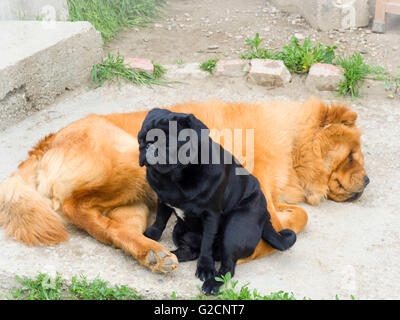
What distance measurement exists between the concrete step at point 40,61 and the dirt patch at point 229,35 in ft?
3.03

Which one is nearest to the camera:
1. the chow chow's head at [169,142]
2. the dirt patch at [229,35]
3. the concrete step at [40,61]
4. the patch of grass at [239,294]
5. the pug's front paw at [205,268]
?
the chow chow's head at [169,142]

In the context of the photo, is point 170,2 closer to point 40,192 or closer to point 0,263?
point 40,192

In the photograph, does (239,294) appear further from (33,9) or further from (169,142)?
(33,9)

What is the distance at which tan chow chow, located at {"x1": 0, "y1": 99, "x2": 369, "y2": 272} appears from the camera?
3.38m

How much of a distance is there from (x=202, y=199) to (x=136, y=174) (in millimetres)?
815

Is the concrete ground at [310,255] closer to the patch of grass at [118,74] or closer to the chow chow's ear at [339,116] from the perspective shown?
the chow chow's ear at [339,116]

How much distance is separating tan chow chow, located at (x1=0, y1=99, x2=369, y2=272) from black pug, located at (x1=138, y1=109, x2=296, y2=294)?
0.71 feet

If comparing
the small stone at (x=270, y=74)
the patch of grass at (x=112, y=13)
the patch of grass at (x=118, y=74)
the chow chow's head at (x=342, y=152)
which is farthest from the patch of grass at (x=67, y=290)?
the patch of grass at (x=112, y=13)

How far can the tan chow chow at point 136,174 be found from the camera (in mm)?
3377

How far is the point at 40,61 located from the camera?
503 centimetres

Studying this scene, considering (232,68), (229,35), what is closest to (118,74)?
(232,68)

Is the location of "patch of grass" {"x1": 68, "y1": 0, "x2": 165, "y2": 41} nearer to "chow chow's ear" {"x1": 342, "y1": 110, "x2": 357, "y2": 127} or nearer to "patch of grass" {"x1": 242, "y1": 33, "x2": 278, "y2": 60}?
"patch of grass" {"x1": 242, "y1": 33, "x2": 278, "y2": 60}

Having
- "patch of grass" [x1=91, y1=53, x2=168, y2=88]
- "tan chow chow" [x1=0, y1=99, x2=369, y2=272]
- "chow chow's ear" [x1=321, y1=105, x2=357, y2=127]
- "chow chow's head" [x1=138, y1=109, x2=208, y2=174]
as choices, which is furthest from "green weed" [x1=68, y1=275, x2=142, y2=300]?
"patch of grass" [x1=91, y1=53, x2=168, y2=88]
